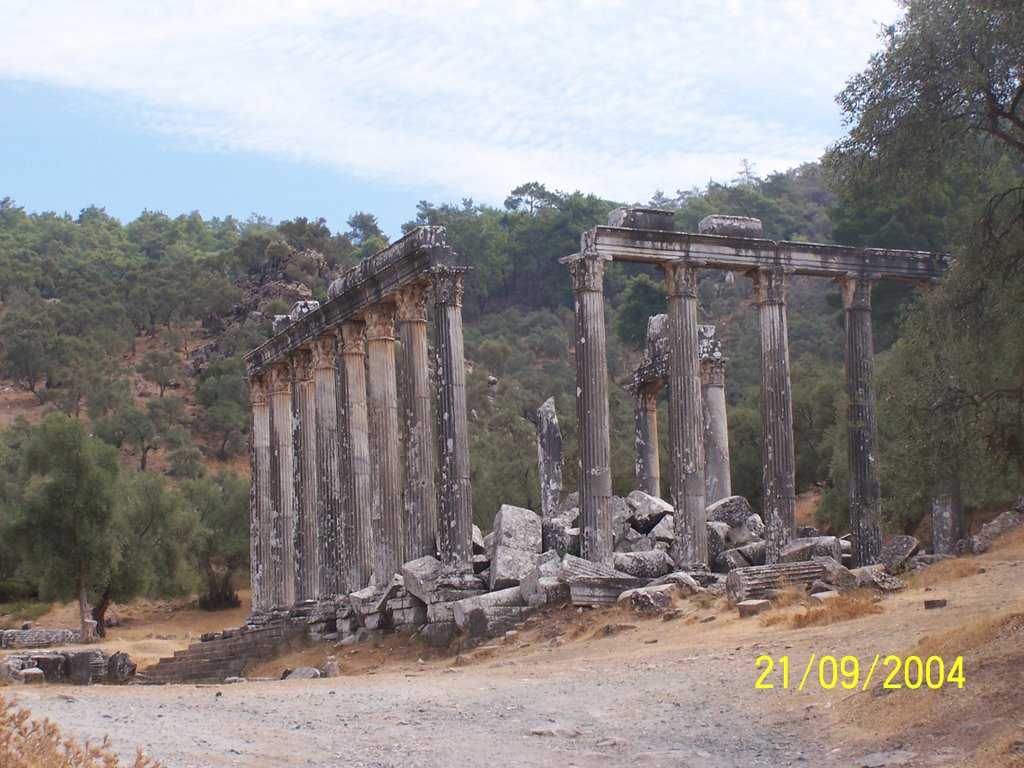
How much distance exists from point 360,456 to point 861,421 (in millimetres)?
11006

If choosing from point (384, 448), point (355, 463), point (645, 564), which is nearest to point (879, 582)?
point (645, 564)

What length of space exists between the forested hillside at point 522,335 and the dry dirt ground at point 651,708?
2351 mm

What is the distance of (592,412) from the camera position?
1105 inches

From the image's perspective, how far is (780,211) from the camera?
→ 94.9 meters

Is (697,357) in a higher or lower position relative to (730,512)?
higher

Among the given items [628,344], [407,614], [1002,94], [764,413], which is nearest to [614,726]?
[1002,94]

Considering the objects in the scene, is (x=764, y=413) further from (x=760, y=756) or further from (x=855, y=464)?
(x=760, y=756)

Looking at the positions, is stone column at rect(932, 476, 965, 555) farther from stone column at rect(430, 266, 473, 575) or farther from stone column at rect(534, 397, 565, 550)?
stone column at rect(430, 266, 473, 575)

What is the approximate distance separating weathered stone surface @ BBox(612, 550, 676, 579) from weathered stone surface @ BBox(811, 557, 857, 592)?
3285 millimetres

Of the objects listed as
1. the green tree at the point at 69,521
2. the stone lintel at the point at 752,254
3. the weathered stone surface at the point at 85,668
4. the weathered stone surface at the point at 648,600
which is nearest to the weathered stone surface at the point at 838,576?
the weathered stone surface at the point at 648,600

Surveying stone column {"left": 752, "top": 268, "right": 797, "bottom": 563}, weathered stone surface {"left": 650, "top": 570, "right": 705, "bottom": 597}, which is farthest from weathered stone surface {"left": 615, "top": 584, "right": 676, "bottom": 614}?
stone column {"left": 752, "top": 268, "right": 797, "bottom": 563}

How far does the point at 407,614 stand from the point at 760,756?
1581 centimetres

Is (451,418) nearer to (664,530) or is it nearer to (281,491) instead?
(664,530)

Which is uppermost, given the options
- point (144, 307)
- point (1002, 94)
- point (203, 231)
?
point (203, 231)
